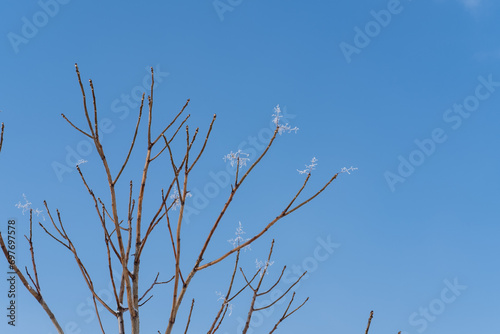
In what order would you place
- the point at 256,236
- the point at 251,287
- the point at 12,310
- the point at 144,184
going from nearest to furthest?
the point at 256,236
the point at 144,184
the point at 251,287
the point at 12,310

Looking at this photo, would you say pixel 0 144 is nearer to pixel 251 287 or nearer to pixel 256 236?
pixel 256 236

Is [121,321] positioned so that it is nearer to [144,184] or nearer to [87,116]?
[144,184]

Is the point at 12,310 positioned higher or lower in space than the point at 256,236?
higher

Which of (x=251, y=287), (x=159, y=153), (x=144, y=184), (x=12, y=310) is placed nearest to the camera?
(x=144, y=184)

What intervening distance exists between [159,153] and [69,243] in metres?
0.56

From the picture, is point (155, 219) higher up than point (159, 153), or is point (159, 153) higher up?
point (159, 153)

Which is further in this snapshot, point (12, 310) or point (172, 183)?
point (12, 310)

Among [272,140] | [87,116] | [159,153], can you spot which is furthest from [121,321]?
[272,140]

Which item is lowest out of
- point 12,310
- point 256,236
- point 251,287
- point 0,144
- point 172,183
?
point 256,236

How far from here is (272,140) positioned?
Answer: 166 centimetres

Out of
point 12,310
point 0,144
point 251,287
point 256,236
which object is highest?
point 12,310

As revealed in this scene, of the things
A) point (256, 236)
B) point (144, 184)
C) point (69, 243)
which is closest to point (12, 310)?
point (69, 243)

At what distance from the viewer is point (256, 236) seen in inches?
63.8

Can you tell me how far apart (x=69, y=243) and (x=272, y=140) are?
1007mm
